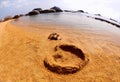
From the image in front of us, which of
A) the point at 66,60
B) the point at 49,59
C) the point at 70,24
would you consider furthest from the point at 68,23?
the point at 49,59

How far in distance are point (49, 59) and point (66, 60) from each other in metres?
1.26

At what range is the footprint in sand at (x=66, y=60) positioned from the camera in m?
12.3

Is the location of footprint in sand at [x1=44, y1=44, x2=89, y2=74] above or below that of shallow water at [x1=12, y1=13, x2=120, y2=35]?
above

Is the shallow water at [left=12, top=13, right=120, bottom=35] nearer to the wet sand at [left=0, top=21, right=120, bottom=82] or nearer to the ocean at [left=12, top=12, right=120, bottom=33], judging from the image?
the ocean at [left=12, top=12, right=120, bottom=33]

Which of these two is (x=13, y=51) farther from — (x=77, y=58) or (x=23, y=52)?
(x=77, y=58)

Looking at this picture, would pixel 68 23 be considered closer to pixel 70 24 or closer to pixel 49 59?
pixel 70 24

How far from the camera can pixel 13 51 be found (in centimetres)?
1425

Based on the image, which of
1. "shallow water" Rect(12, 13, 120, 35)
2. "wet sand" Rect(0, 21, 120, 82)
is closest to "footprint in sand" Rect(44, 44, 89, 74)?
"wet sand" Rect(0, 21, 120, 82)

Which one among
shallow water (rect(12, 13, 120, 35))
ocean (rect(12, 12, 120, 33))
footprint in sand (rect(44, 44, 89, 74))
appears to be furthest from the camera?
ocean (rect(12, 12, 120, 33))

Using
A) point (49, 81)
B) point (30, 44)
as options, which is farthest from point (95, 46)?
point (49, 81)

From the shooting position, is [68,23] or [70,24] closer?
[70,24]

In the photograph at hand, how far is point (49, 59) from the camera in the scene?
13.1 meters

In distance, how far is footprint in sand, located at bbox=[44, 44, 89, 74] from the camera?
1234 cm

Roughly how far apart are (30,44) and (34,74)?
4.12 metres
